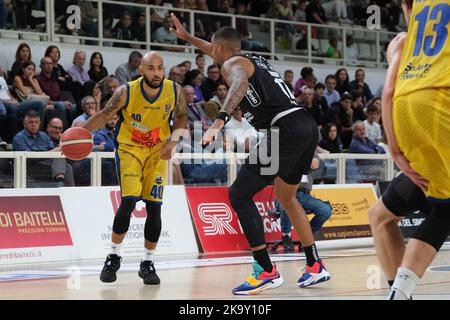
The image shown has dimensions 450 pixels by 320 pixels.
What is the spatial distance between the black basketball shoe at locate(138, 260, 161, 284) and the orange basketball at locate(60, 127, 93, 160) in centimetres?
138

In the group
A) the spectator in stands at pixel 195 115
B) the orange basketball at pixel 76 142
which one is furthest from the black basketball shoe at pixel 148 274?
the spectator in stands at pixel 195 115

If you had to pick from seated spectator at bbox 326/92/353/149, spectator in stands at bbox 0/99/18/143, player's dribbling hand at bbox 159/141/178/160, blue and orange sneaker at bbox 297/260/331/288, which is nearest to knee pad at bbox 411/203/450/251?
blue and orange sneaker at bbox 297/260/331/288

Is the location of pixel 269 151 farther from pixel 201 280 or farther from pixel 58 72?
pixel 58 72

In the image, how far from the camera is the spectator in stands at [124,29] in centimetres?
1944

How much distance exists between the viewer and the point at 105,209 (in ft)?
42.9

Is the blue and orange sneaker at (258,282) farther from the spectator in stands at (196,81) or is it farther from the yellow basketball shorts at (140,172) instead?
the spectator in stands at (196,81)


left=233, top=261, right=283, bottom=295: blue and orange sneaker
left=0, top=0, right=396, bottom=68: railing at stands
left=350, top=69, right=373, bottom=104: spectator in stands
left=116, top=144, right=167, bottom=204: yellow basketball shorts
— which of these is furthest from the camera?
left=350, top=69, right=373, bottom=104: spectator in stands

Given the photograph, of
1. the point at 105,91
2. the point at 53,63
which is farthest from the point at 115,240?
the point at 53,63

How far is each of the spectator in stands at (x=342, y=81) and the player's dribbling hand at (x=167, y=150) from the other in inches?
529

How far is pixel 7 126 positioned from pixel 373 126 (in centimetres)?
873

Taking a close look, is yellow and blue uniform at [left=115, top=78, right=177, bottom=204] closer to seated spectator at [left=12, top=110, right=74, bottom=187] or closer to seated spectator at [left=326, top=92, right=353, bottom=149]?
seated spectator at [left=12, top=110, right=74, bottom=187]

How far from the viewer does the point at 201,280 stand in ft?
30.1

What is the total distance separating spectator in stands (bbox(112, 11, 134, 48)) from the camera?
19.4 meters
